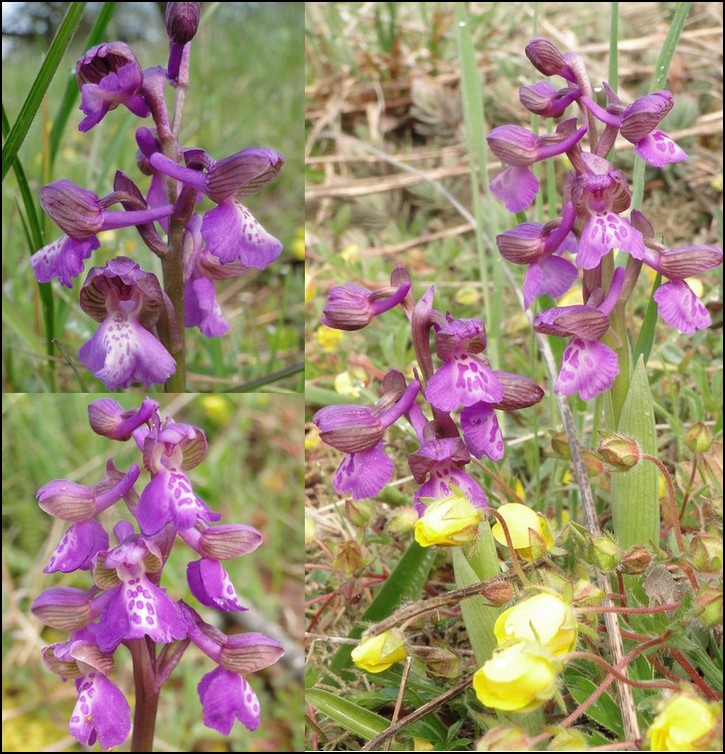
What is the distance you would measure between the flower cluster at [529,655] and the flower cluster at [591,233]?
0.35 metres

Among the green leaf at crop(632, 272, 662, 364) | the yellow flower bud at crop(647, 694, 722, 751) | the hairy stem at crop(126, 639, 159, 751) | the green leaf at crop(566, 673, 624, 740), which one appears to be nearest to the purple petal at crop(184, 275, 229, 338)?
the hairy stem at crop(126, 639, 159, 751)

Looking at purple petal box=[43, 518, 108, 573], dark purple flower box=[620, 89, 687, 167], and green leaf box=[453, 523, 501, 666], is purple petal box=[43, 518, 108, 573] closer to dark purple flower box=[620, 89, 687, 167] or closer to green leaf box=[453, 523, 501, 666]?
green leaf box=[453, 523, 501, 666]

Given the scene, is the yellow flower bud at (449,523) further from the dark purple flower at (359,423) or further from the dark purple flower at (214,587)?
the dark purple flower at (214,587)

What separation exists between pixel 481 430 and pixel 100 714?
56cm

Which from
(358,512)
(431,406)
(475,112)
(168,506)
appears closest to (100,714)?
(168,506)

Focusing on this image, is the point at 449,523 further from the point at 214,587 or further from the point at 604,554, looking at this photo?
the point at 214,587

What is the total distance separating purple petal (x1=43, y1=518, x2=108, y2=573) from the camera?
106 cm

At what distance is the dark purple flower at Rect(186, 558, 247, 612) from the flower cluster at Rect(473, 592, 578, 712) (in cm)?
37

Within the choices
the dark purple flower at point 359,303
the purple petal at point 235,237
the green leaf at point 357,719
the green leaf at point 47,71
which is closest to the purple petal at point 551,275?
the dark purple flower at point 359,303

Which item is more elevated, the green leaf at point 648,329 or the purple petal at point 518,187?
the purple petal at point 518,187

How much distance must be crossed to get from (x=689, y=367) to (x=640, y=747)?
1.05 meters

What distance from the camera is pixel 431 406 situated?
1.07 metres

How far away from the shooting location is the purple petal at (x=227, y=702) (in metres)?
1.15

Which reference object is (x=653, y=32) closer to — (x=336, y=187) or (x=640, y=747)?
(x=336, y=187)
